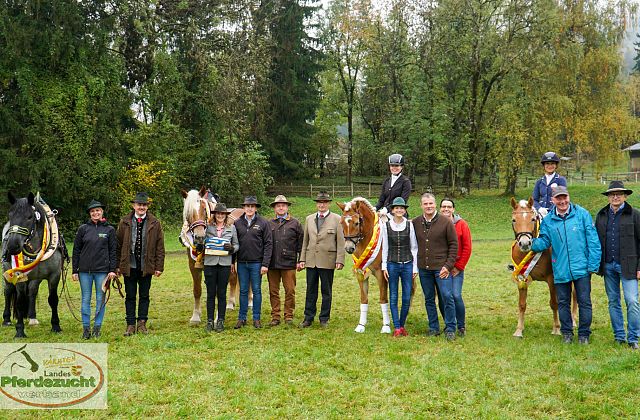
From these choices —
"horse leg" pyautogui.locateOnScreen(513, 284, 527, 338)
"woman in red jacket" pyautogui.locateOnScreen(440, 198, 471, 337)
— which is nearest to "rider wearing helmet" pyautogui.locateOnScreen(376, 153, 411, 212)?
"woman in red jacket" pyautogui.locateOnScreen(440, 198, 471, 337)

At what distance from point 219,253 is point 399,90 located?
105ft

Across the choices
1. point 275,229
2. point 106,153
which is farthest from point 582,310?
point 106,153

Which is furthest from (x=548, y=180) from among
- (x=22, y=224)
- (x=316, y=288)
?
(x=22, y=224)

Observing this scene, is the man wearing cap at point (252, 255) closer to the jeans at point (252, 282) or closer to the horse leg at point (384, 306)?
the jeans at point (252, 282)

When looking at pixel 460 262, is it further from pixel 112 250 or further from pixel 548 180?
pixel 112 250

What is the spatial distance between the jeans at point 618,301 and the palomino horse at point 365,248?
316 centimetres

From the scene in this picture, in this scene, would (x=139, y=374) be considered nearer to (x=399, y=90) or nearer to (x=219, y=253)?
(x=219, y=253)

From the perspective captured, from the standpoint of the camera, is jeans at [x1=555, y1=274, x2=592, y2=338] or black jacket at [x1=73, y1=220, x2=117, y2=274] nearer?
jeans at [x1=555, y1=274, x2=592, y2=338]

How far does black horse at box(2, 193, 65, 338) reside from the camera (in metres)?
7.11

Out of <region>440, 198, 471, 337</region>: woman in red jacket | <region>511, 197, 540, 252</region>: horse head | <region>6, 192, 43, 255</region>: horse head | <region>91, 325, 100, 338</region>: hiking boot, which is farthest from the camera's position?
<region>91, 325, 100, 338</region>: hiking boot

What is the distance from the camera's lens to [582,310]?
6953 mm

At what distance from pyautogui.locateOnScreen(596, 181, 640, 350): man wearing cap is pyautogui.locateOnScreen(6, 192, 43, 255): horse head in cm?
816

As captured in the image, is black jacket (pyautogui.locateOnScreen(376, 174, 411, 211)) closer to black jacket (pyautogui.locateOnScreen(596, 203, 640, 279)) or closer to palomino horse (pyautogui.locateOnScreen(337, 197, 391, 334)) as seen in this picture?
palomino horse (pyautogui.locateOnScreen(337, 197, 391, 334))

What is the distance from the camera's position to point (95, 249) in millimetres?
7297
